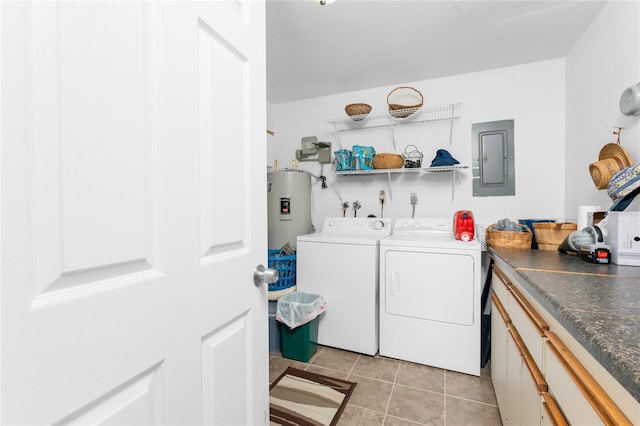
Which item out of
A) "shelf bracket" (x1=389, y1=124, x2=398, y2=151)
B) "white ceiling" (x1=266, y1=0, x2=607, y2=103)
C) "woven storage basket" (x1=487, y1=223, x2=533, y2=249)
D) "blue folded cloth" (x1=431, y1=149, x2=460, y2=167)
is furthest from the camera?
"shelf bracket" (x1=389, y1=124, x2=398, y2=151)

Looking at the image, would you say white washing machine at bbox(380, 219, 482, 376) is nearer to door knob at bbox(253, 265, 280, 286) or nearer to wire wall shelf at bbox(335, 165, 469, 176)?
wire wall shelf at bbox(335, 165, 469, 176)

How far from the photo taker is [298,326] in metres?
2.27

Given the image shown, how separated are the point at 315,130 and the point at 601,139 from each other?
2.40 meters

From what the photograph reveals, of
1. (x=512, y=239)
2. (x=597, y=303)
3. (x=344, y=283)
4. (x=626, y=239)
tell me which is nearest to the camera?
(x=597, y=303)

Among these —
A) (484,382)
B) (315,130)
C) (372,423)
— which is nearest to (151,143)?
(372,423)

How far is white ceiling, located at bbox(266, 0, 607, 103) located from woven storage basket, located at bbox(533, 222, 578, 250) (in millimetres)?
1384

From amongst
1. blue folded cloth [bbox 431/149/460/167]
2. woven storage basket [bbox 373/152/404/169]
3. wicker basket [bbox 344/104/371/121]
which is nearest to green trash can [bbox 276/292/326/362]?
woven storage basket [bbox 373/152/404/169]

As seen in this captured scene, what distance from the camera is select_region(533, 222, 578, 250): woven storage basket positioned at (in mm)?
1877

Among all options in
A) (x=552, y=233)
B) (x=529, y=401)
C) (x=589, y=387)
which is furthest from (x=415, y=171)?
(x=589, y=387)

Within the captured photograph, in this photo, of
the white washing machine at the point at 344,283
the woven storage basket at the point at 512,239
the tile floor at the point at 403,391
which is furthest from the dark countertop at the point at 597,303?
the white washing machine at the point at 344,283

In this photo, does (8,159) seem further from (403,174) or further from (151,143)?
(403,174)

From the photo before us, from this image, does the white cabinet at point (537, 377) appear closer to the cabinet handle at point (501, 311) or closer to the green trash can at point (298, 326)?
the cabinet handle at point (501, 311)

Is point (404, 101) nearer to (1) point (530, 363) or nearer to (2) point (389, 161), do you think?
(2) point (389, 161)

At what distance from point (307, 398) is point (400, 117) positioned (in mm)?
2440
